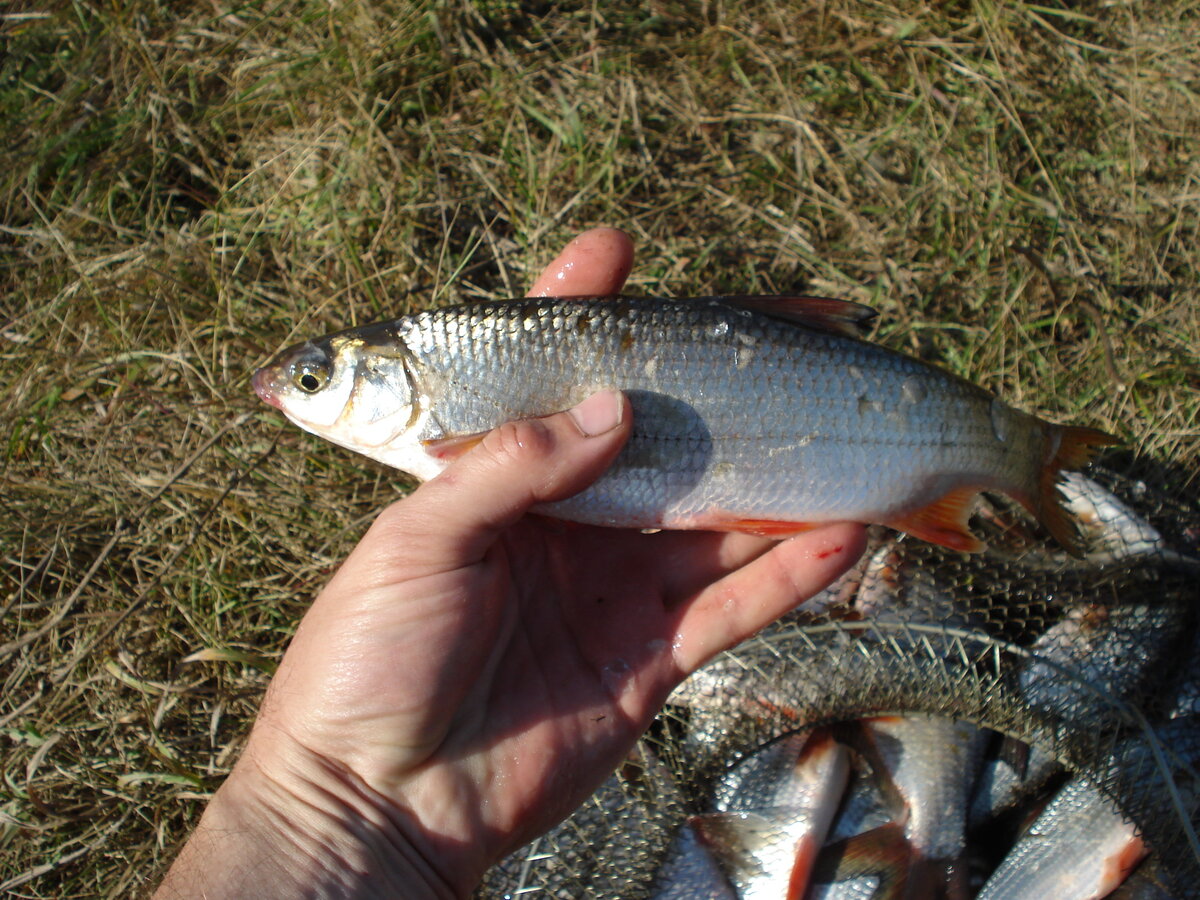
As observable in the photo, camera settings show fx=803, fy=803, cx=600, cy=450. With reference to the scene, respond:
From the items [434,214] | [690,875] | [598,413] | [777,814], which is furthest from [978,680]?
[434,214]

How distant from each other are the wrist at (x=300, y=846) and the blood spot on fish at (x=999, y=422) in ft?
7.56

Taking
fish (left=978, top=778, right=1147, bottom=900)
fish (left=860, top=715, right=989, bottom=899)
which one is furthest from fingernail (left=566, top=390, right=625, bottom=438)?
fish (left=978, top=778, right=1147, bottom=900)

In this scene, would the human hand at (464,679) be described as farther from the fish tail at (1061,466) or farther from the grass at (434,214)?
the grass at (434,214)

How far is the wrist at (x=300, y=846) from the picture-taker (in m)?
2.28

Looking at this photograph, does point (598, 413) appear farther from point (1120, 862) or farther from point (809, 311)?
point (1120, 862)

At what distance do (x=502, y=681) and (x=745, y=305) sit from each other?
4.94 ft

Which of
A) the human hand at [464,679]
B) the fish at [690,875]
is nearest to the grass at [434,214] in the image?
the human hand at [464,679]

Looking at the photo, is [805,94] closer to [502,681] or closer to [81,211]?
[502,681]

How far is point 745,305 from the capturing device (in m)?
2.74

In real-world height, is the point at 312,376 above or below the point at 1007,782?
above

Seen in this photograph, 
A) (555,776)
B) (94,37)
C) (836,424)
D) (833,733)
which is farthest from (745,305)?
(94,37)

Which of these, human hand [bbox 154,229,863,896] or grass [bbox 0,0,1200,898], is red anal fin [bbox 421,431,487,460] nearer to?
human hand [bbox 154,229,863,896]

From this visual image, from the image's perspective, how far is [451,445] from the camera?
8.75 ft

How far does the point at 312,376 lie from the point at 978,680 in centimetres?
269
